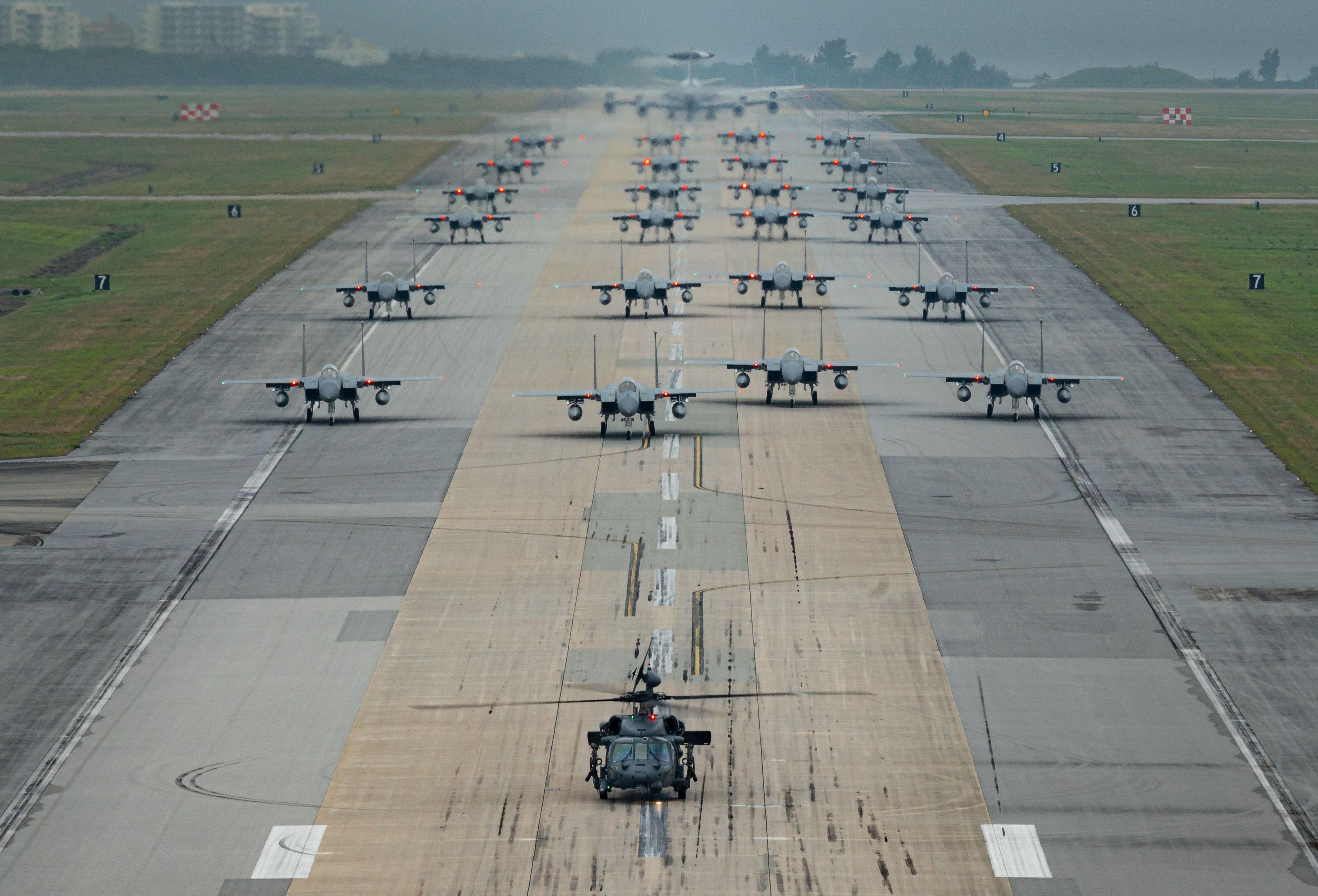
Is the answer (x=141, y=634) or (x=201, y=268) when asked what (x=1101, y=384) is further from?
(x=201, y=268)

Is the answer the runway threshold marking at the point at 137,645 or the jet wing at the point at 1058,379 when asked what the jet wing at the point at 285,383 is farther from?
the jet wing at the point at 1058,379

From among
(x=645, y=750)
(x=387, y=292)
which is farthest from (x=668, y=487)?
(x=387, y=292)

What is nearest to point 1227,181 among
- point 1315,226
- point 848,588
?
point 1315,226

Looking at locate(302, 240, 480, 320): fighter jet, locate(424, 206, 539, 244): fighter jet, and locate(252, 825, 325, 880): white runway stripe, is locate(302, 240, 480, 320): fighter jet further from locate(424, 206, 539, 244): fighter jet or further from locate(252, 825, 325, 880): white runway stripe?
locate(252, 825, 325, 880): white runway stripe

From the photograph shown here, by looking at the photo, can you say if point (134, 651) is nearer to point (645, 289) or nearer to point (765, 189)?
point (645, 289)

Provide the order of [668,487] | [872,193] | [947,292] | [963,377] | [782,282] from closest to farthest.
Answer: [668,487] → [963,377] → [947,292] → [782,282] → [872,193]

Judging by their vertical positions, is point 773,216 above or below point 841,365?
above
